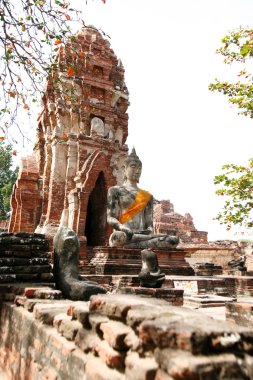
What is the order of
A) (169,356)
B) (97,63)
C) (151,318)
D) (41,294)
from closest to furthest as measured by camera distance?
(169,356) < (151,318) < (41,294) < (97,63)

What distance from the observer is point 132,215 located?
32.0 feet

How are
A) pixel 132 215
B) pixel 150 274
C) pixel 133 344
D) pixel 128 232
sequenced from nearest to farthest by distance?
pixel 133 344, pixel 150 274, pixel 128 232, pixel 132 215

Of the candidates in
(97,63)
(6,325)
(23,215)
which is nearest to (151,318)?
(6,325)

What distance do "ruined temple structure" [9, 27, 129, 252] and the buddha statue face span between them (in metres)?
2.64

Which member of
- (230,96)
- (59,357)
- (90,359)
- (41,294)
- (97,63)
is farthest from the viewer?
(97,63)

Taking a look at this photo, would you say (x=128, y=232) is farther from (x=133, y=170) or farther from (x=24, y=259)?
(x=24, y=259)

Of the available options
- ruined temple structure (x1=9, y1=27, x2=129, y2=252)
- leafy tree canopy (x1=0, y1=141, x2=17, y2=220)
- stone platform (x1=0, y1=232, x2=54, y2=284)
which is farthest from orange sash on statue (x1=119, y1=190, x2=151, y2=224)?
leafy tree canopy (x1=0, y1=141, x2=17, y2=220)

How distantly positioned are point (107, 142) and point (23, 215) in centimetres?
453

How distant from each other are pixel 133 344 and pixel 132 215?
7.97 m

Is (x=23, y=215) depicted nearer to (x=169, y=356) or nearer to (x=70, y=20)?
(x=70, y=20)

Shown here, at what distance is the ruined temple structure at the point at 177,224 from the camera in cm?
2186

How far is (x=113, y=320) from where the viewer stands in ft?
7.04

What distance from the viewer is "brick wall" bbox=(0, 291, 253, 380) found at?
4.79 ft

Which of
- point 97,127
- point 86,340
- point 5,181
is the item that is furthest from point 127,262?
point 5,181
